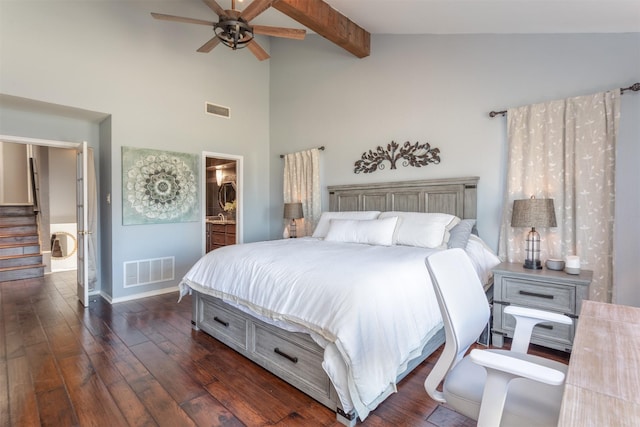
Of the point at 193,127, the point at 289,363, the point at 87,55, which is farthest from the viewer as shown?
the point at 193,127

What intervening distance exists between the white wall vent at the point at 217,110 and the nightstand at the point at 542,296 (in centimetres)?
430

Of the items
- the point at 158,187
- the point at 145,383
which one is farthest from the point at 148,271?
the point at 145,383

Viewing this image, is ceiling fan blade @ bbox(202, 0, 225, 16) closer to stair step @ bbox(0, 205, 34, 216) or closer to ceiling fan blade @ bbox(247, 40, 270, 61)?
ceiling fan blade @ bbox(247, 40, 270, 61)

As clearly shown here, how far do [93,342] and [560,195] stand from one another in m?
4.41

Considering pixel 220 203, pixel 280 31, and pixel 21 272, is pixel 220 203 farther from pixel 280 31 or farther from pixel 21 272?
pixel 280 31

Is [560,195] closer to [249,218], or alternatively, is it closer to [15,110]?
[249,218]

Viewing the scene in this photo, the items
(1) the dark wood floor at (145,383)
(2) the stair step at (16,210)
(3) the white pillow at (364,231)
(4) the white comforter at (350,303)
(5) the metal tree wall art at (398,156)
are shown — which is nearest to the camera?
(4) the white comforter at (350,303)

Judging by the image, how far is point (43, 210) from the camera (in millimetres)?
6035

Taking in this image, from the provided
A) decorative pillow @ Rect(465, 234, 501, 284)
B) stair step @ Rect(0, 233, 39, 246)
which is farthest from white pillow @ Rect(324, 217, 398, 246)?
stair step @ Rect(0, 233, 39, 246)

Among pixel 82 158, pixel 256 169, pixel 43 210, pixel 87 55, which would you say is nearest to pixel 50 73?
pixel 87 55

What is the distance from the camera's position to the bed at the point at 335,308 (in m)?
1.67

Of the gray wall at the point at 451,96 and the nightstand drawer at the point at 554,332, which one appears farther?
the gray wall at the point at 451,96

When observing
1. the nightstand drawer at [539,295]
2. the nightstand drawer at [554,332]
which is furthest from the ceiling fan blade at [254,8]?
the nightstand drawer at [554,332]

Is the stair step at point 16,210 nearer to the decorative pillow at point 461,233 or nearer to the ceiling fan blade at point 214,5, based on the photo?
the ceiling fan blade at point 214,5
